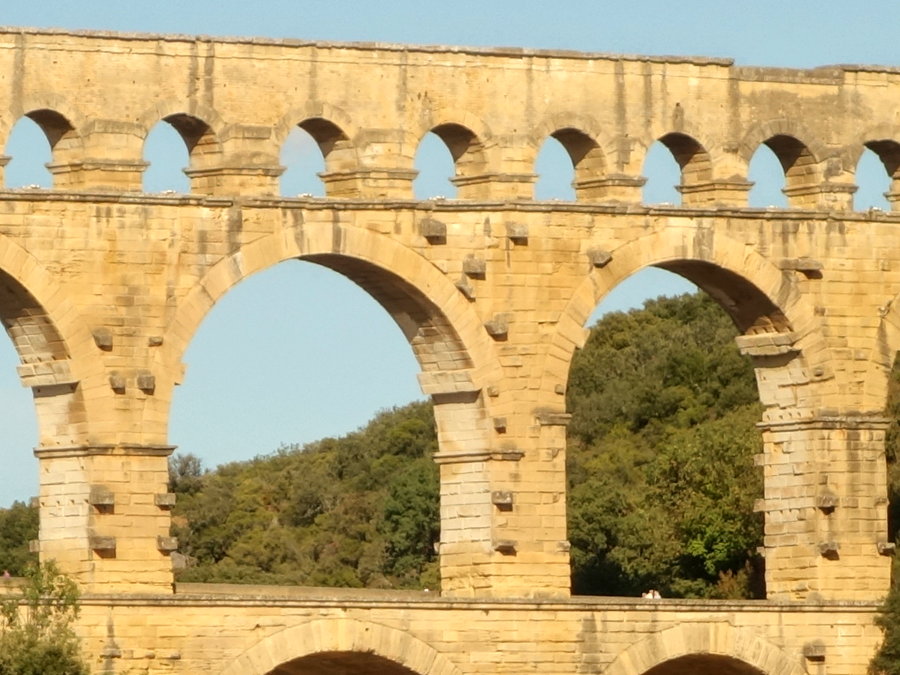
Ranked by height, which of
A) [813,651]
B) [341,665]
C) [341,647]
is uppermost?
[813,651]

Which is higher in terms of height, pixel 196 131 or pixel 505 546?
pixel 196 131

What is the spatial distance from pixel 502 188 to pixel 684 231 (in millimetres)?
2650

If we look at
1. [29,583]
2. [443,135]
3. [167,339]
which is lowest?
[29,583]

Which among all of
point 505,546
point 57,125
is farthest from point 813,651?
point 57,125

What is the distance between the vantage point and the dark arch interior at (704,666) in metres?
47.6

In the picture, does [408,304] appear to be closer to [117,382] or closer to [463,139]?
[463,139]

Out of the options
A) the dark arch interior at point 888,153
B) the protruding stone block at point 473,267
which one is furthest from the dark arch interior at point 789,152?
the protruding stone block at point 473,267

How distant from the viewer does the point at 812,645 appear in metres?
48.1

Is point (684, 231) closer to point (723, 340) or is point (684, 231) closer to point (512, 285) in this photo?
point (512, 285)

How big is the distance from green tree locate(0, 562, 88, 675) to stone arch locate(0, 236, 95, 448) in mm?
2294

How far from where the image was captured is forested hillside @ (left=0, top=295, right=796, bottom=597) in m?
62.2

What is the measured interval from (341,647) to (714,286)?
8.06 meters

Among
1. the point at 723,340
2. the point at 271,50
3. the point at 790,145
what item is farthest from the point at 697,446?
the point at 271,50

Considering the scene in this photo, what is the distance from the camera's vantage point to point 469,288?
46500mm
